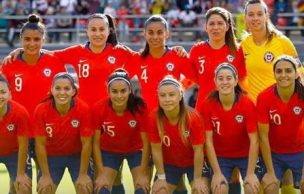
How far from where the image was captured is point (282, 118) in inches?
279

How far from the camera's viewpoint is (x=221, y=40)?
25.1 feet

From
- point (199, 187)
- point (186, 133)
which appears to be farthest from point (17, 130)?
point (199, 187)

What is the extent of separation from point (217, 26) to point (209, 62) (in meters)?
0.32

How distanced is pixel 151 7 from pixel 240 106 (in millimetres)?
11419

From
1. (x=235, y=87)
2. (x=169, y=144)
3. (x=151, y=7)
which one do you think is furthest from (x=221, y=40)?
(x=151, y=7)

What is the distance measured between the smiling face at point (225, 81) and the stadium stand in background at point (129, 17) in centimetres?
1025

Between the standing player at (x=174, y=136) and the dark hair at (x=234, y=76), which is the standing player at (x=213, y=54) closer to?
the dark hair at (x=234, y=76)

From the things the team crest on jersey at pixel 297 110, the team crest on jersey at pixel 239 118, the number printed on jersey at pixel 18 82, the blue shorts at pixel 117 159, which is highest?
the number printed on jersey at pixel 18 82

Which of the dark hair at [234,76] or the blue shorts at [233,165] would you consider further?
the blue shorts at [233,165]

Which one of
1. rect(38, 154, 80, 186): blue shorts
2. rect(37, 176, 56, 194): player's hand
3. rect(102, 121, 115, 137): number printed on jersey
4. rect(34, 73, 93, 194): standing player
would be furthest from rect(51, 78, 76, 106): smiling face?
rect(37, 176, 56, 194): player's hand

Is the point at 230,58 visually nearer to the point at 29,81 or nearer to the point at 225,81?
the point at 225,81

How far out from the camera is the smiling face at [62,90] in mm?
7109

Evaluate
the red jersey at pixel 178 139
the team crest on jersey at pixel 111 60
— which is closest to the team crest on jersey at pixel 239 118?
the red jersey at pixel 178 139

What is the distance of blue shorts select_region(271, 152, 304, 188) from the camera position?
716cm
